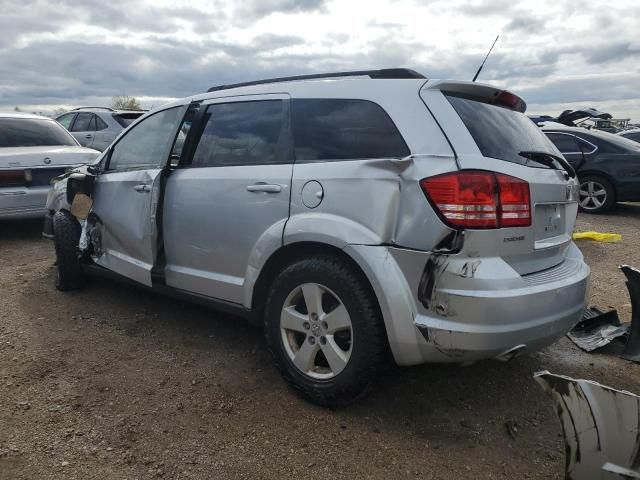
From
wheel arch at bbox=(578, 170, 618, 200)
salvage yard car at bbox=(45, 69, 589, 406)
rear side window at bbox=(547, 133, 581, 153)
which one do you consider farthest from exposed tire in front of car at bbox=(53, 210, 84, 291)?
rear side window at bbox=(547, 133, 581, 153)

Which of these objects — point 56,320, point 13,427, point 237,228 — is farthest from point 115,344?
point 237,228

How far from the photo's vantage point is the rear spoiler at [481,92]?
2.73m

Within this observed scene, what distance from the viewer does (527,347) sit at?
2551mm

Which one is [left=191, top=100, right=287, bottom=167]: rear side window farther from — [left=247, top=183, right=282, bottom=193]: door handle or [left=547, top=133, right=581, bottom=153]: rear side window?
[left=547, top=133, right=581, bottom=153]: rear side window

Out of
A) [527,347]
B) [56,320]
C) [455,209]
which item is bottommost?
[56,320]

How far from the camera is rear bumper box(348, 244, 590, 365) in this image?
238 centimetres

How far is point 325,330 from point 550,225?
1.31 m

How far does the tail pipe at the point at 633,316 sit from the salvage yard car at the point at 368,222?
669 millimetres

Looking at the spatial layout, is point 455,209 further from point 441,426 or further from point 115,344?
point 115,344

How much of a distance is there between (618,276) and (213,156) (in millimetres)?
4426

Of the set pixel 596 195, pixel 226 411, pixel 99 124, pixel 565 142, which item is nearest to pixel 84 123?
pixel 99 124

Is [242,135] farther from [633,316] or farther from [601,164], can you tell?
[601,164]

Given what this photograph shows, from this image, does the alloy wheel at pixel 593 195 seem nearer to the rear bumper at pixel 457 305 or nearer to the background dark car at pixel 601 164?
the background dark car at pixel 601 164

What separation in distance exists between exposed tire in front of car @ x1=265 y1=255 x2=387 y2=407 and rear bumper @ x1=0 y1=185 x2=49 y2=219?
4.60m
